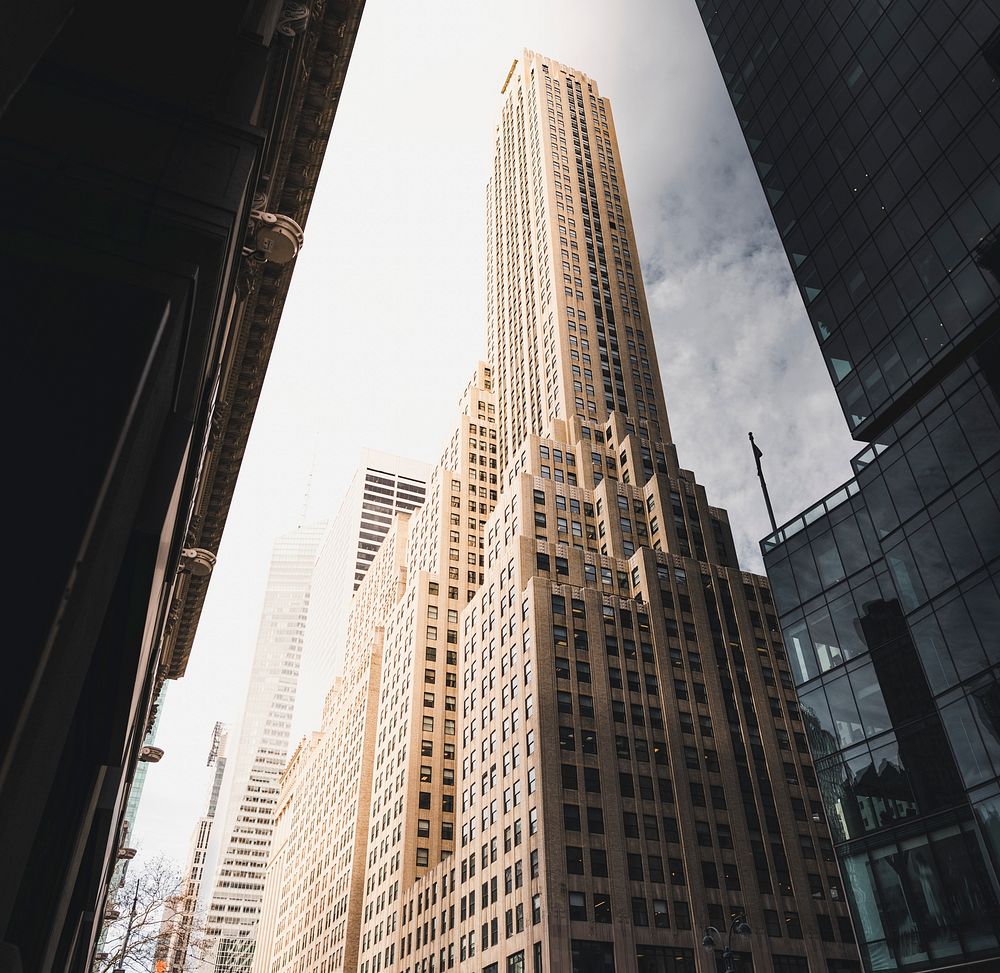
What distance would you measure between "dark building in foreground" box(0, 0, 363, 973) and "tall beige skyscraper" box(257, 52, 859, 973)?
2917 centimetres

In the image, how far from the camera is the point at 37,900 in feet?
44.8

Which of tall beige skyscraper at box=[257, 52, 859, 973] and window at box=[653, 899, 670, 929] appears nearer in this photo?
window at box=[653, 899, 670, 929]

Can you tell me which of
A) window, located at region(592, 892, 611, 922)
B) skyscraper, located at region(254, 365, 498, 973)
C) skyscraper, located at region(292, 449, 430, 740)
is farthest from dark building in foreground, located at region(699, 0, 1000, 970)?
skyscraper, located at region(292, 449, 430, 740)

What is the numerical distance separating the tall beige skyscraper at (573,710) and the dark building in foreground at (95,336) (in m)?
29.2

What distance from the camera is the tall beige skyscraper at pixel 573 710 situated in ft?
200

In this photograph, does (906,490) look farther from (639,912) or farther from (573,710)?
(639,912)

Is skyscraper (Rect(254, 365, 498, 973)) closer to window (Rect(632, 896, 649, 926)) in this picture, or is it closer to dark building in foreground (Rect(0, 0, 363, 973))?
window (Rect(632, 896, 649, 926))

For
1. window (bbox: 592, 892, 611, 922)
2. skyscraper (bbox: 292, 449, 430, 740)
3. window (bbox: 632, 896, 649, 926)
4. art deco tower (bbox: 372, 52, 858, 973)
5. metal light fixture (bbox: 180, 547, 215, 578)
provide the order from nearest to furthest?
1. metal light fixture (bbox: 180, 547, 215, 578)
2. window (bbox: 592, 892, 611, 922)
3. window (bbox: 632, 896, 649, 926)
4. art deco tower (bbox: 372, 52, 858, 973)
5. skyscraper (bbox: 292, 449, 430, 740)

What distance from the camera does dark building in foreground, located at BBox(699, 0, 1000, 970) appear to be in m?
26.7

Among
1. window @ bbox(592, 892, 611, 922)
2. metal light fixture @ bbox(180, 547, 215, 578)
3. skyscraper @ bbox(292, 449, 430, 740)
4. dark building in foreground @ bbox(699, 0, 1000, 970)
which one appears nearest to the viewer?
dark building in foreground @ bbox(699, 0, 1000, 970)

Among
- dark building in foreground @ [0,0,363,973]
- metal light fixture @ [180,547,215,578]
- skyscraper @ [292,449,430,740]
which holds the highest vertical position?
skyscraper @ [292,449,430,740]

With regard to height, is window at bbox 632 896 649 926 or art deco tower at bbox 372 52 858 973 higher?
art deco tower at bbox 372 52 858 973

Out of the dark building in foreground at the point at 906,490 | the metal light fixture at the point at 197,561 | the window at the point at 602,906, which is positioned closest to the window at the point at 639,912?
the window at the point at 602,906

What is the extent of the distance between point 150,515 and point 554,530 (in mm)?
72845
